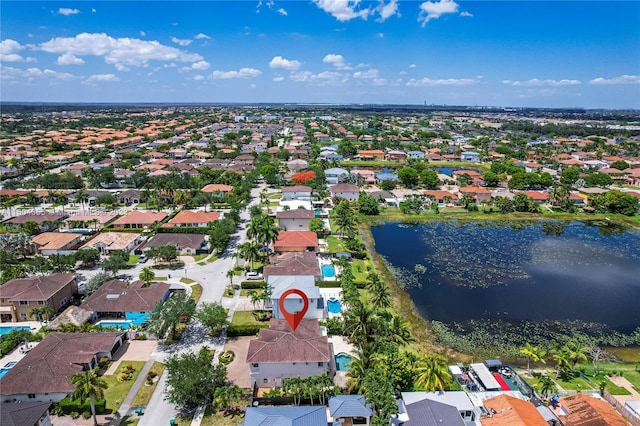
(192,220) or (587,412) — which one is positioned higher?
(192,220)

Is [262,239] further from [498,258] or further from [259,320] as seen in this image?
[498,258]

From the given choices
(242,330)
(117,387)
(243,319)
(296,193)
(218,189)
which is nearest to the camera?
(117,387)

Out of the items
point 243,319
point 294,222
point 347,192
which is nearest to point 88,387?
point 243,319

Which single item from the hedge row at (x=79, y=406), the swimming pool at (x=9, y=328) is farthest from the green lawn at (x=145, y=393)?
the swimming pool at (x=9, y=328)

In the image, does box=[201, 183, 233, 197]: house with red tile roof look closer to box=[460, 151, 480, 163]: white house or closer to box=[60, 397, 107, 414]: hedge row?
box=[60, 397, 107, 414]: hedge row

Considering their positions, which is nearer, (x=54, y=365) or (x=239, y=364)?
(x=54, y=365)

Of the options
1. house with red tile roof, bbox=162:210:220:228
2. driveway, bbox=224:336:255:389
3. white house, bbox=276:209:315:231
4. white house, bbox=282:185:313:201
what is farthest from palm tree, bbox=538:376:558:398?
white house, bbox=282:185:313:201

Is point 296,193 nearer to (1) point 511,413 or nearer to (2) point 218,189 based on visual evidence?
(2) point 218,189

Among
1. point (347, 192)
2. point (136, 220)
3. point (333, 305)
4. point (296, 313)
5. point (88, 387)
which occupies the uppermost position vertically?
point (347, 192)
